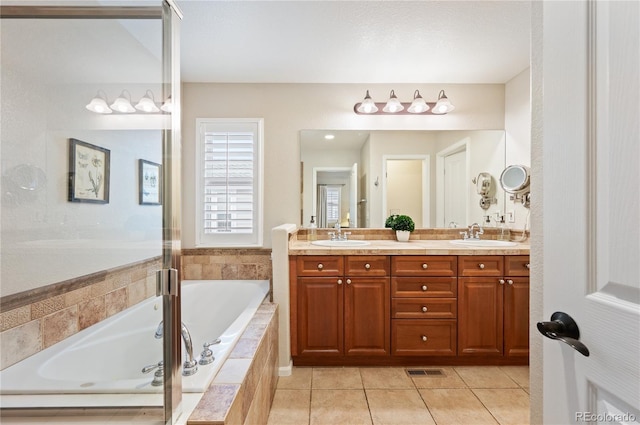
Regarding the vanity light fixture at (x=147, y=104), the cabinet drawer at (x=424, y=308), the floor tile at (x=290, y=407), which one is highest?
the vanity light fixture at (x=147, y=104)

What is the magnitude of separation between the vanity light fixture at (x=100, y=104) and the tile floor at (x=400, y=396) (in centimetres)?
193

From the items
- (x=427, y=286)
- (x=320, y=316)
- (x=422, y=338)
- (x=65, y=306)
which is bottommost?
(x=422, y=338)

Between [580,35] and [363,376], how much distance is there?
2248mm

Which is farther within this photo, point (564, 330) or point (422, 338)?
point (422, 338)

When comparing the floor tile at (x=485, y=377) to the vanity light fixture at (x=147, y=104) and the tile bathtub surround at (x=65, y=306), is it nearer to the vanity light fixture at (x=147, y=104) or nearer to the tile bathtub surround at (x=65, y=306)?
the tile bathtub surround at (x=65, y=306)

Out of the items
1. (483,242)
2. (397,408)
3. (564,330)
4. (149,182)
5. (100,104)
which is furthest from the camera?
(483,242)

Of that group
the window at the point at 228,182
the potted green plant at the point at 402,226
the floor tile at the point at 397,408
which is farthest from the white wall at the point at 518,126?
the window at the point at 228,182

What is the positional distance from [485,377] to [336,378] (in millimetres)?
1092

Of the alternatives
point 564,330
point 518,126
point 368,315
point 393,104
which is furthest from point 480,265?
point 564,330

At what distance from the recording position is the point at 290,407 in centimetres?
186

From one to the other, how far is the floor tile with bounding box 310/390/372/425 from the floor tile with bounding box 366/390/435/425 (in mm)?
55

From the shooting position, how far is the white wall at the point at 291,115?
2.85m

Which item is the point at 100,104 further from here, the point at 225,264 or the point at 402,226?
the point at 402,226

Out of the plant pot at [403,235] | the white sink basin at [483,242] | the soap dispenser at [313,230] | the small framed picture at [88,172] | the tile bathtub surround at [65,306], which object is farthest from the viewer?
the soap dispenser at [313,230]
